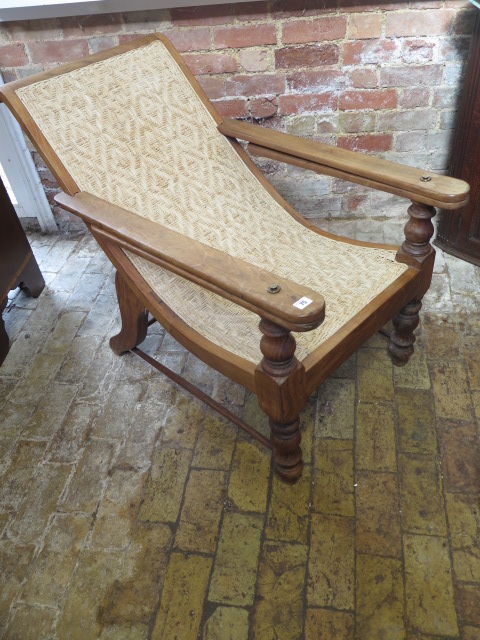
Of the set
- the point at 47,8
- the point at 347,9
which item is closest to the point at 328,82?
the point at 347,9

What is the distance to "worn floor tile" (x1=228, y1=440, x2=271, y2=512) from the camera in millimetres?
1589

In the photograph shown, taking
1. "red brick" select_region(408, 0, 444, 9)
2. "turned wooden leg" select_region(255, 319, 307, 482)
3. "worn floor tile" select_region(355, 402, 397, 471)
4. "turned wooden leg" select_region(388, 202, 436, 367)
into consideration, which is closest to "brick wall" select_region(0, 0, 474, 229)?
"red brick" select_region(408, 0, 444, 9)

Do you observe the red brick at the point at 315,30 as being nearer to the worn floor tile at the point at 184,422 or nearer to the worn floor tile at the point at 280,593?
the worn floor tile at the point at 184,422

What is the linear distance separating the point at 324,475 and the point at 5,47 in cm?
217

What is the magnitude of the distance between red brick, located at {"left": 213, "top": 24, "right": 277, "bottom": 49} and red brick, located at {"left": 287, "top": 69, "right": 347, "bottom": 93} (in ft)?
0.58

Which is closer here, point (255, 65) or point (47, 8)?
point (47, 8)

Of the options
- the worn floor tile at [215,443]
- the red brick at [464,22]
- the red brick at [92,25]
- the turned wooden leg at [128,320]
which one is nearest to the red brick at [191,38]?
the red brick at [92,25]

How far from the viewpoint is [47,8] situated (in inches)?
85.2

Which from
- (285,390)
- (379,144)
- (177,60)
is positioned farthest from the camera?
(379,144)

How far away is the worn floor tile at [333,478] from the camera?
1.56 m

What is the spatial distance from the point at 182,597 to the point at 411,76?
2.15 metres

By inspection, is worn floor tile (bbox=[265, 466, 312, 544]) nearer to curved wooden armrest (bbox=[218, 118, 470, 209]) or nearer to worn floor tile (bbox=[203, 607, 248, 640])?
worn floor tile (bbox=[203, 607, 248, 640])

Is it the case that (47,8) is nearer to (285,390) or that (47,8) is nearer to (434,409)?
(285,390)

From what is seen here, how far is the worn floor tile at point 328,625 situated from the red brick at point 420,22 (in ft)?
6.94
